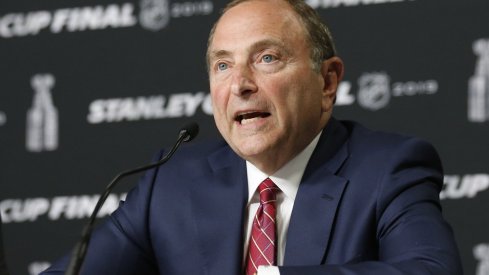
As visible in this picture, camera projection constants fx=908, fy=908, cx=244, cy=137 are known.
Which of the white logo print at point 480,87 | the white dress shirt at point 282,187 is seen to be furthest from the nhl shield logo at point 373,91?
the white dress shirt at point 282,187

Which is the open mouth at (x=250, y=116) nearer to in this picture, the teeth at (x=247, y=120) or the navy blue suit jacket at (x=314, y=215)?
the teeth at (x=247, y=120)

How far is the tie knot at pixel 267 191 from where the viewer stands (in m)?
2.33

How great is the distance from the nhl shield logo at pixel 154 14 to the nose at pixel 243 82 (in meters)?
1.38

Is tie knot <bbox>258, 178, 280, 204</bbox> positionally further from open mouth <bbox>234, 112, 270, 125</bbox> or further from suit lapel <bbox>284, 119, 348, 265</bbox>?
open mouth <bbox>234, 112, 270, 125</bbox>

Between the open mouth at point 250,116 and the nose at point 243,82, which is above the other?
the nose at point 243,82

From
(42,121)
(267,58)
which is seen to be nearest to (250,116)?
(267,58)

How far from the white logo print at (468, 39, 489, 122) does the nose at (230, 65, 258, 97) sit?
1245 millimetres

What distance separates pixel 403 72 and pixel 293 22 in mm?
1073

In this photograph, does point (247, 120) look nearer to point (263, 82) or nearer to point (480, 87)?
point (263, 82)

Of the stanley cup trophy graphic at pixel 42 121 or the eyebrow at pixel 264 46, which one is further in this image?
the stanley cup trophy graphic at pixel 42 121

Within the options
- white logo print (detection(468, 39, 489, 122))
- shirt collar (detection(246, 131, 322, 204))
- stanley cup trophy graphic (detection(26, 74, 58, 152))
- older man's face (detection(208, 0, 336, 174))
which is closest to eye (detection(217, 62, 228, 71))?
older man's face (detection(208, 0, 336, 174))

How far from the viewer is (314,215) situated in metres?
2.26

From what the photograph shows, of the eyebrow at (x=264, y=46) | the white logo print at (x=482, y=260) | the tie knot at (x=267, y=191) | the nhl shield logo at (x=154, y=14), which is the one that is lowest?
the white logo print at (x=482, y=260)

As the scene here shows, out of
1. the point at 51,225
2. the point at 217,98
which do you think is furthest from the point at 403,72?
the point at 51,225
